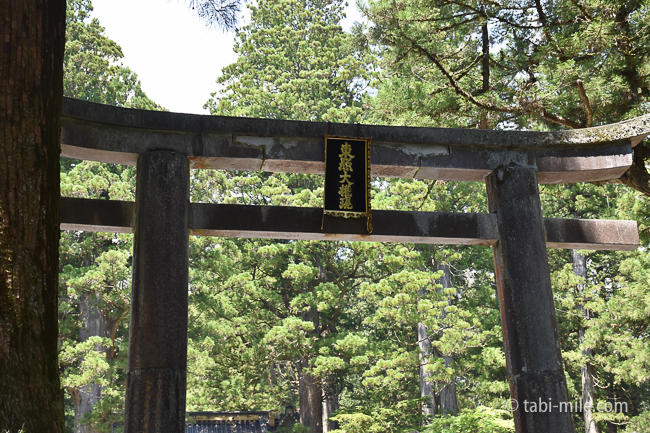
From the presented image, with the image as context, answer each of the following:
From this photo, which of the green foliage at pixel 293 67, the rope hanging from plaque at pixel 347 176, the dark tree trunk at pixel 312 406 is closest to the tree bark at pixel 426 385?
the dark tree trunk at pixel 312 406

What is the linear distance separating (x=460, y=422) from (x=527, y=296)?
6182mm

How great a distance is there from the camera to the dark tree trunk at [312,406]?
15.8 m

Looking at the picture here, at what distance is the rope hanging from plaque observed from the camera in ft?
19.3

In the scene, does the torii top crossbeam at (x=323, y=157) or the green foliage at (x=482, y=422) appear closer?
the torii top crossbeam at (x=323, y=157)

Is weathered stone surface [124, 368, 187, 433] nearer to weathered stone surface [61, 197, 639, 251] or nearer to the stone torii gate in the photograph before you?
the stone torii gate

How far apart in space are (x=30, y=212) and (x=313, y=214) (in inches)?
128

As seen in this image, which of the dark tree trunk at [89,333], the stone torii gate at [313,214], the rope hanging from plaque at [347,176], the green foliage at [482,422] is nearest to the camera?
the stone torii gate at [313,214]

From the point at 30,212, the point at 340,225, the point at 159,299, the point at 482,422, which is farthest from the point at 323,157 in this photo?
the point at 482,422

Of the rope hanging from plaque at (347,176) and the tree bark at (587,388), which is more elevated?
the rope hanging from plaque at (347,176)

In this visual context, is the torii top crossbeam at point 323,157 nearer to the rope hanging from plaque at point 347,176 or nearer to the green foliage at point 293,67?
the rope hanging from plaque at point 347,176

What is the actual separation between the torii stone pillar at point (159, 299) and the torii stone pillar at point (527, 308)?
10.2ft

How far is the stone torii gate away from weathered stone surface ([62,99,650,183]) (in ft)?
0.04

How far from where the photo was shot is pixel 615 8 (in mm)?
6895

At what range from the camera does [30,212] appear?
2873 mm
